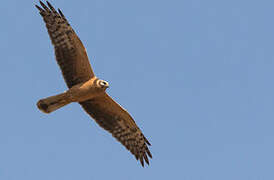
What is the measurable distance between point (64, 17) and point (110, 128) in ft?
11.9

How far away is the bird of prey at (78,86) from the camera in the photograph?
1473cm

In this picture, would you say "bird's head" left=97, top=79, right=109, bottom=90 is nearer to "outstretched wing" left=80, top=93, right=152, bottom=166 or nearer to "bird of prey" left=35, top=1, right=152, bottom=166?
"bird of prey" left=35, top=1, right=152, bottom=166

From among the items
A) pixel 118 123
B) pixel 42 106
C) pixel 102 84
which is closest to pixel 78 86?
pixel 102 84

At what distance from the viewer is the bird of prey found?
48.3 ft

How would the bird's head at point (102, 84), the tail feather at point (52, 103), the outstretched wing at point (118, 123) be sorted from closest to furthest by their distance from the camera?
1. the bird's head at point (102, 84)
2. the tail feather at point (52, 103)
3. the outstretched wing at point (118, 123)

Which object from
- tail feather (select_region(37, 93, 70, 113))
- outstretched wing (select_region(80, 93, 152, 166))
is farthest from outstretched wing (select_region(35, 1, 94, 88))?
outstretched wing (select_region(80, 93, 152, 166))

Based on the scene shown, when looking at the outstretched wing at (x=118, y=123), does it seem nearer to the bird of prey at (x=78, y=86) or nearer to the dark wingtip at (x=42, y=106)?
the bird of prey at (x=78, y=86)

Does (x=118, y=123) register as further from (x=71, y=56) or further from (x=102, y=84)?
(x=71, y=56)

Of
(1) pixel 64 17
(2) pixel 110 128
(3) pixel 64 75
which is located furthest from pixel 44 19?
(2) pixel 110 128

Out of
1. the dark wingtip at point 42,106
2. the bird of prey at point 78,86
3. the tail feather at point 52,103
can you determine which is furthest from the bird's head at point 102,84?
the dark wingtip at point 42,106

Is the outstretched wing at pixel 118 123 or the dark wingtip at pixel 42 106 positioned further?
the outstretched wing at pixel 118 123

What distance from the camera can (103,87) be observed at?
1462 centimetres

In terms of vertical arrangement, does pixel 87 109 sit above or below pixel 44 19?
below

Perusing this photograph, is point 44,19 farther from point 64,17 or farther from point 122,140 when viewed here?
point 122,140
